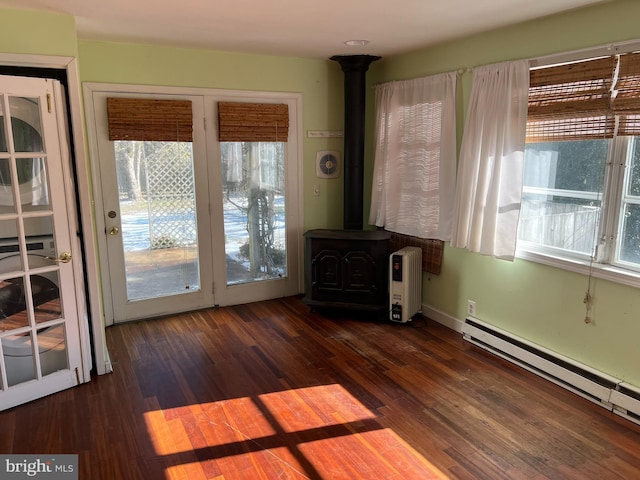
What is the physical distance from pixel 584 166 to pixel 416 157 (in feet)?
4.76

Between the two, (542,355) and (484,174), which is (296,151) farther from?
(542,355)

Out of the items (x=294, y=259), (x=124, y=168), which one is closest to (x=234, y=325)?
(x=294, y=259)

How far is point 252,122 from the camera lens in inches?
172

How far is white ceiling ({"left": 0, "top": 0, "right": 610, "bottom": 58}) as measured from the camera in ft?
8.80

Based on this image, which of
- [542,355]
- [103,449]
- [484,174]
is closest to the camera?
[103,449]

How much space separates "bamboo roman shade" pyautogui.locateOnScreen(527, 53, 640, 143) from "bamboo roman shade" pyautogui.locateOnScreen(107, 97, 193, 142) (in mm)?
2752

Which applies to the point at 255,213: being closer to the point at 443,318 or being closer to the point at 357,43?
the point at 357,43

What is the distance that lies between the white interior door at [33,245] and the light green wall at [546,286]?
2.90 metres

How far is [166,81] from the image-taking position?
399 cm

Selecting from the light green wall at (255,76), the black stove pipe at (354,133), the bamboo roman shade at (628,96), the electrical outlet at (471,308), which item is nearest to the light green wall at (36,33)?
the light green wall at (255,76)

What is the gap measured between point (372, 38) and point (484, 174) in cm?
135

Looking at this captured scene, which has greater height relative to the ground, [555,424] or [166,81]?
[166,81]

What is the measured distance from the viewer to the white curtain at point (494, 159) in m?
3.21

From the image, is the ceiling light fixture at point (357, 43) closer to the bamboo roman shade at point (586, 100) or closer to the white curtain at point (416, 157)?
the white curtain at point (416, 157)
